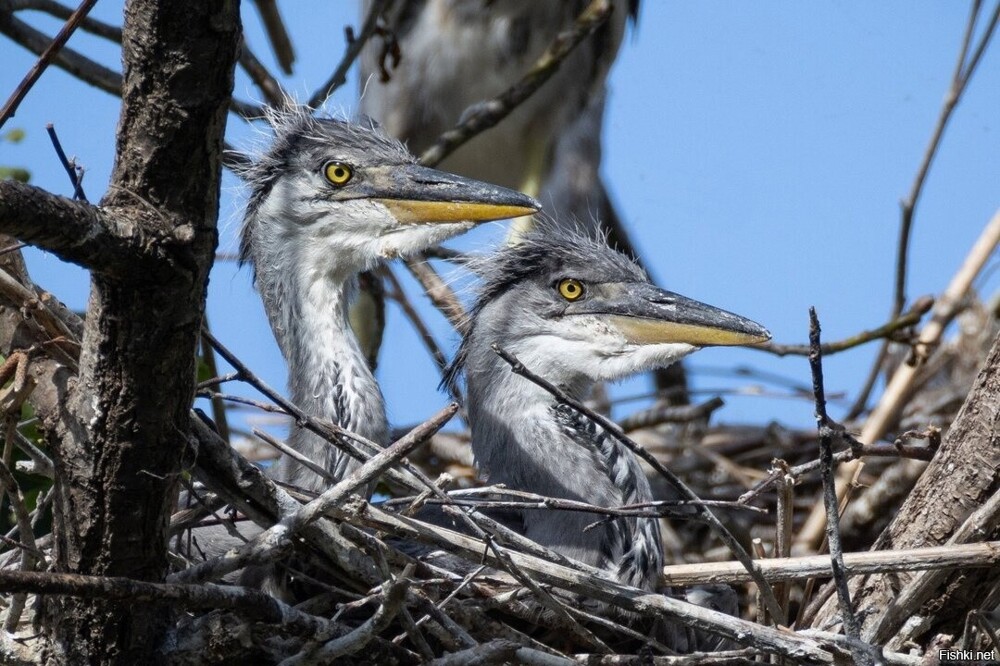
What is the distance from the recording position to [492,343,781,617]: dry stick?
6.38 ft

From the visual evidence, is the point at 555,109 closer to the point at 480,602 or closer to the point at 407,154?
the point at 407,154

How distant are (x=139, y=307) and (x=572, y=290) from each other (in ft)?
5.00

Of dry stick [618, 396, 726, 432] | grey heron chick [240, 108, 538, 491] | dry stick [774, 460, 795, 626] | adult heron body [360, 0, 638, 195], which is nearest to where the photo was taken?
dry stick [774, 460, 795, 626]

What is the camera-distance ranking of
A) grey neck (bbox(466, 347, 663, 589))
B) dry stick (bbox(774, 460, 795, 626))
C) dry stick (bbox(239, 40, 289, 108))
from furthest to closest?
dry stick (bbox(239, 40, 289, 108)), grey neck (bbox(466, 347, 663, 589)), dry stick (bbox(774, 460, 795, 626))

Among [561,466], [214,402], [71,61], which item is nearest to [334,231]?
[214,402]

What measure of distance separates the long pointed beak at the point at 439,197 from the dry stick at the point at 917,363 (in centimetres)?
119

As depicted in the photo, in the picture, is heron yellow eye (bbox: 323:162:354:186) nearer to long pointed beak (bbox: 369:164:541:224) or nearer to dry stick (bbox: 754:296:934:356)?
long pointed beak (bbox: 369:164:541:224)

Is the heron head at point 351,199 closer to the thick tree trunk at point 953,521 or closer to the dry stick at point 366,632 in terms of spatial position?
the thick tree trunk at point 953,521

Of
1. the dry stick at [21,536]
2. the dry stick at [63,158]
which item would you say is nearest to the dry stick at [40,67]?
the dry stick at [63,158]

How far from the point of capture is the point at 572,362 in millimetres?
2914

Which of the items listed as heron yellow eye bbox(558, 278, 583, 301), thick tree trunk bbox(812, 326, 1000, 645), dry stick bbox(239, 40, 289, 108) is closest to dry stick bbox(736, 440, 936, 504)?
thick tree trunk bbox(812, 326, 1000, 645)

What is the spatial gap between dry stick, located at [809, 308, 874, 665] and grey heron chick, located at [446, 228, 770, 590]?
715 mm

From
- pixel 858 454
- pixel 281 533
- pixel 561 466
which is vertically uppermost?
pixel 561 466

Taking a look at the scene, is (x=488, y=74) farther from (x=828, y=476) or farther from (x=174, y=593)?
(x=174, y=593)
